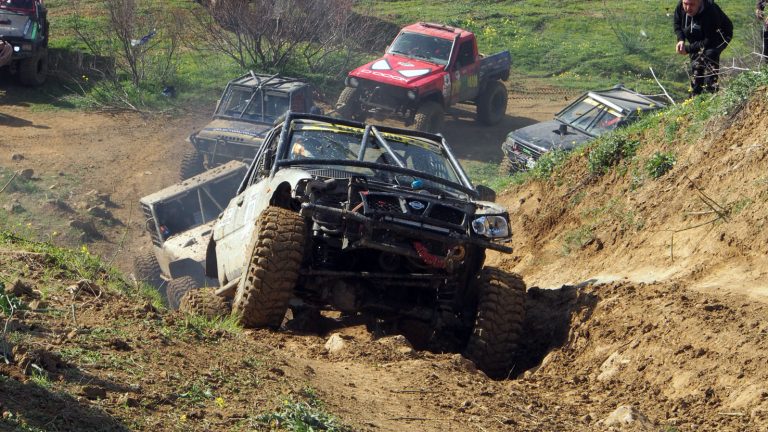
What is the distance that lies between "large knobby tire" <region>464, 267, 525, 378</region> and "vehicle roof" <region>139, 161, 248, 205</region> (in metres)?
6.78

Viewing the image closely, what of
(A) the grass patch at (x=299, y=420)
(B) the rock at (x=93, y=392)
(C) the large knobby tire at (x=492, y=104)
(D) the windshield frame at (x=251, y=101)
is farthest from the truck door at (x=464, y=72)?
(B) the rock at (x=93, y=392)

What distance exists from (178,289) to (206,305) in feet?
11.1

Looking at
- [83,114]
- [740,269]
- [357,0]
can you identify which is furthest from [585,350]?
[357,0]

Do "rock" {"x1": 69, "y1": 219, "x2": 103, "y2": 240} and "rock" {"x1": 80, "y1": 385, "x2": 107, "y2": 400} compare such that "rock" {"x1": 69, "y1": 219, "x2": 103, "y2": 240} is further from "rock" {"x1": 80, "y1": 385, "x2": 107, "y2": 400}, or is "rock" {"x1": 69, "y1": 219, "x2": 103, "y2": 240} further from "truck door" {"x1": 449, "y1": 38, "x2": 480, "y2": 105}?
"rock" {"x1": 80, "y1": 385, "x2": 107, "y2": 400}

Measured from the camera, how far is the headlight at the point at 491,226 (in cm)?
727

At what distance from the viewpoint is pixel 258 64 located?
78.5ft

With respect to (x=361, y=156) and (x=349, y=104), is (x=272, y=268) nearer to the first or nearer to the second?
(x=361, y=156)

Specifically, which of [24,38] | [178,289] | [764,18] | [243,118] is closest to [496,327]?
[178,289]

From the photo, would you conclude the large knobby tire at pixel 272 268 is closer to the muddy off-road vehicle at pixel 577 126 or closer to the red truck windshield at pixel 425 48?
the muddy off-road vehicle at pixel 577 126

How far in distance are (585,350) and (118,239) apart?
985 cm

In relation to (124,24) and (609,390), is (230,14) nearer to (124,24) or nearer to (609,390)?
(124,24)

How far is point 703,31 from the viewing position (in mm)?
10938

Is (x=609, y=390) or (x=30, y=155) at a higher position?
(x=609, y=390)

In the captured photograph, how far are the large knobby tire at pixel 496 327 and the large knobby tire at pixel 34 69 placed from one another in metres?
17.3
